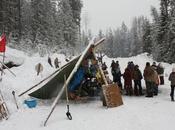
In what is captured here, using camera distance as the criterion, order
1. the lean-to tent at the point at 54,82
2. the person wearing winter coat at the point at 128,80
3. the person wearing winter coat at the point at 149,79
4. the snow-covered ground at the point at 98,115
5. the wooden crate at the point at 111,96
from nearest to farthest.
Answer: the snow-covered ground at the point at 98,115
the wooden crate at the point at 111,96
the lean-to tent at the point at 54,82
the person wearing winter coat at the point at 149,79
the person wearing winter coat at the point at 128,80

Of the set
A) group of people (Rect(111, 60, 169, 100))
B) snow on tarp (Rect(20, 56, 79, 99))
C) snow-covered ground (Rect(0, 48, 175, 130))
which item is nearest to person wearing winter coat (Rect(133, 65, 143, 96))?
group of people (Rect(111, 60, 169, 100))

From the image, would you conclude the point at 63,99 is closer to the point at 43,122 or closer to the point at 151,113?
the point at 43,122

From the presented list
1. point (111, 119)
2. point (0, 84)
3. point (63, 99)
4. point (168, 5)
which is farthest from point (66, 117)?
point (168, 5)

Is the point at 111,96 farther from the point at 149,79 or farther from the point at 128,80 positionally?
the point at 128,80

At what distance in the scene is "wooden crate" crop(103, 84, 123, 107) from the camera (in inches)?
596

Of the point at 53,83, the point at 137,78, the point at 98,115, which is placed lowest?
the point at 98,115

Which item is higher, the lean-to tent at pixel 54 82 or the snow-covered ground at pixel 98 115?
the lean-to tent at pixel 54 82

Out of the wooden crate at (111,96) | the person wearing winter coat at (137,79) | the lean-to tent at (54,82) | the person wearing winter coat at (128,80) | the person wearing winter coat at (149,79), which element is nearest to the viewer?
the wooden crate at (111,96)

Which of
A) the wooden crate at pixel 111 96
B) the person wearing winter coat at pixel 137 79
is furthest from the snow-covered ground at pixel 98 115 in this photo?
the person wearing winter coat at pixel 137 79

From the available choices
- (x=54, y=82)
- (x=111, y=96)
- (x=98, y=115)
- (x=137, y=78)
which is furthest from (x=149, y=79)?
(x=54, y=82)

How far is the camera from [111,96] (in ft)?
50.3

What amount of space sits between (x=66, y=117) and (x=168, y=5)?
1710 inches

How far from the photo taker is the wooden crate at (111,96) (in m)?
15.1

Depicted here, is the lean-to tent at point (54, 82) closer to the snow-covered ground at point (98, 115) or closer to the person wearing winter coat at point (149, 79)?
the snow-covered ground at point (98, 115)
